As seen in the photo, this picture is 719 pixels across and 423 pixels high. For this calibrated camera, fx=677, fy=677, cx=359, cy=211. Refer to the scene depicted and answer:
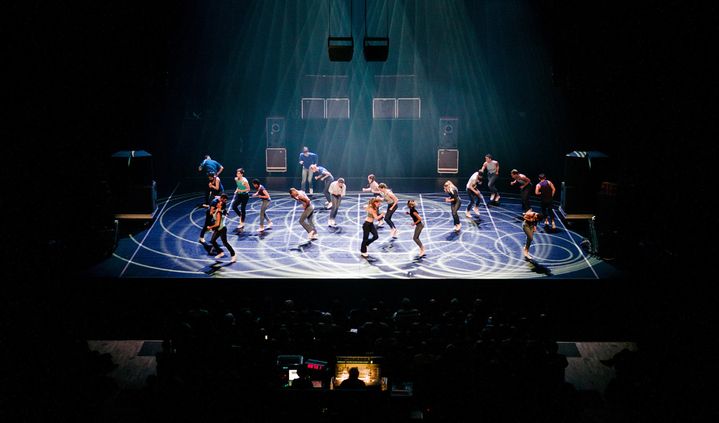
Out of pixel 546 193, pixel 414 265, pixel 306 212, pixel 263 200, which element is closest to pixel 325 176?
pixel 263 200

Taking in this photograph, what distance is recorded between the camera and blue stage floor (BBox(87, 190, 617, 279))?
1150 cm

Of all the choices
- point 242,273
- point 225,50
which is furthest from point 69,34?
point 225,50

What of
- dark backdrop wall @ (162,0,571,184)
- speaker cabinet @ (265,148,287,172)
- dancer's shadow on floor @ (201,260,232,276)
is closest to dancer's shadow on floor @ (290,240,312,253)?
dancer's shadow on floor @ (201,260,232,276)

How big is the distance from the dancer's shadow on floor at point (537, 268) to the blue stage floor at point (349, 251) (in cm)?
2

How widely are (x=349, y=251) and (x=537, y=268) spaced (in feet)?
11.1

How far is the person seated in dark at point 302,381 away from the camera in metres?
7.52

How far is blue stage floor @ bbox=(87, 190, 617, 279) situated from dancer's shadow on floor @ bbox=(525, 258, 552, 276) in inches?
0.7

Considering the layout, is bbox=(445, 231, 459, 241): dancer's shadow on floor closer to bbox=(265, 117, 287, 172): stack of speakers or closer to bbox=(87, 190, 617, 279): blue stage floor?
bbox=(87, 190, 617, 279): blue stage floor

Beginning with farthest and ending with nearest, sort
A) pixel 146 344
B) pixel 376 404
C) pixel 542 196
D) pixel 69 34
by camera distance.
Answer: pixel 542 196 → pixel 69 34 → pixel 146 344 → pixel 376 404

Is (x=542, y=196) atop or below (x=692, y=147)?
below

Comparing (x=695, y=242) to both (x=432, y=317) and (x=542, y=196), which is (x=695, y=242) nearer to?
(x=542, y=196)

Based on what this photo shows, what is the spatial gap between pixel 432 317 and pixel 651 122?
553cm

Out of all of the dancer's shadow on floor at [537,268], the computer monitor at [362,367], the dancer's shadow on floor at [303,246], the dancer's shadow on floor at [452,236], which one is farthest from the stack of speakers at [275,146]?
the computer monitor at [362,367]

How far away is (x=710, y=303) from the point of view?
9688 mm
